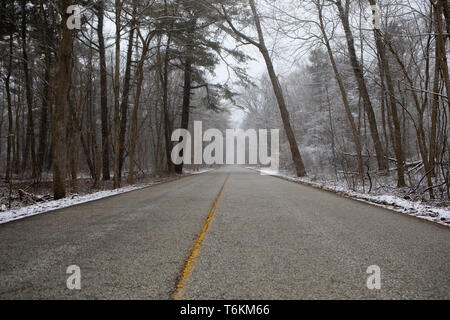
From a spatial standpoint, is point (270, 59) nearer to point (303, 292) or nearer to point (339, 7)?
point (339, 7)

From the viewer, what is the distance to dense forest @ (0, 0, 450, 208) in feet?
24.5

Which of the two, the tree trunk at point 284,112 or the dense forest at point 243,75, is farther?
the tree trunk at point 284,112

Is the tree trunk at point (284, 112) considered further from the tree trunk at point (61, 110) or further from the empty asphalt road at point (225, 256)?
the empty asphalt road at point (225, 256)

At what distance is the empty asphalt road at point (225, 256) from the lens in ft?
5.98

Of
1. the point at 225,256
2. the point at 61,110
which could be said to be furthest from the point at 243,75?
the point at 225,256

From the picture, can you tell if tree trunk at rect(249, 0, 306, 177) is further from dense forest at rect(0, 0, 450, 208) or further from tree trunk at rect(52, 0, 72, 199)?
tree trunk at rect(52, 0, 72, 199)

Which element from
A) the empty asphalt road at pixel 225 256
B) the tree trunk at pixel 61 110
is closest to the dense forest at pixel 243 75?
the tree trunk at pixel 61 110

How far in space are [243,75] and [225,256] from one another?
15921 mm

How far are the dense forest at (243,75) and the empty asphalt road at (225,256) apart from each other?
4.10m

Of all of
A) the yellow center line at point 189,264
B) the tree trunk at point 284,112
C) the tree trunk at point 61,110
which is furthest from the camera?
the tree trunk at point 284,112

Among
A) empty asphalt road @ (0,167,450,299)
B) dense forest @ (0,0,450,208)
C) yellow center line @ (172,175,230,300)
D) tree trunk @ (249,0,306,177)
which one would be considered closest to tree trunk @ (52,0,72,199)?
dense forest @ (0,0,450,208)

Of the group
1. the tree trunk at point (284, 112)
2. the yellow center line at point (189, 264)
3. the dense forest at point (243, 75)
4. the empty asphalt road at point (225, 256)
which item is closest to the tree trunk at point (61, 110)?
the dense forest at point (243, 75)

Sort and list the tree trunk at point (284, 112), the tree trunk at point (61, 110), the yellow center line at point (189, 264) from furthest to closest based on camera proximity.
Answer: the tree trunk at point (284, 112) → the tree trunk at point (61, 110) → the yellow center line at point (189, 264)

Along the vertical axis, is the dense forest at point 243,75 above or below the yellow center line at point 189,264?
above
